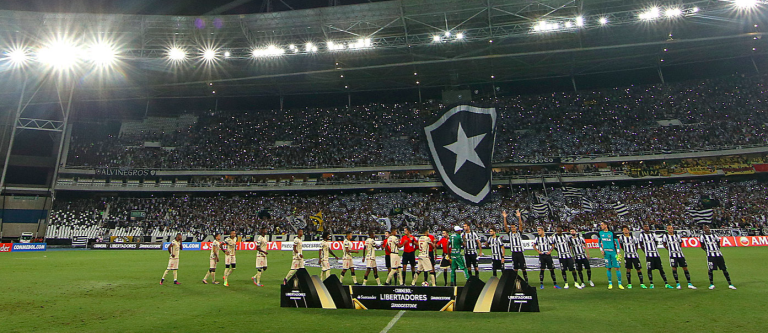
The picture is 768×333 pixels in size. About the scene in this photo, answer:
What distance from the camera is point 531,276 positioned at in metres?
16.1

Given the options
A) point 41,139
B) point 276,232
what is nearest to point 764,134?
point 276,232

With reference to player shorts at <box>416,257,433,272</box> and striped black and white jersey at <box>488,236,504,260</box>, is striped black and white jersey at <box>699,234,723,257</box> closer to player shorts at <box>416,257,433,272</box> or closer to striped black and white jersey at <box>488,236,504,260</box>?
striped black and white jersey at <box>488,236,504,260</box>

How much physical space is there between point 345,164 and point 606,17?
102 ft

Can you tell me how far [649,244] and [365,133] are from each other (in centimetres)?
4325

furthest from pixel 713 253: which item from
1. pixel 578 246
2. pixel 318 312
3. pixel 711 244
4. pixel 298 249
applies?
pixel 298 249

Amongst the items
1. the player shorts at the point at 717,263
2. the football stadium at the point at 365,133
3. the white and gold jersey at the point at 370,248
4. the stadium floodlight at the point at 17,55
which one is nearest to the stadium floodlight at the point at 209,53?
the football stadium at the point at 365,133

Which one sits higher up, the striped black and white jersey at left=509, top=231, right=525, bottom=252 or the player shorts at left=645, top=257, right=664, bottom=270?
the striped black and white jersey at left=509, top=231, right=525, bottom=252

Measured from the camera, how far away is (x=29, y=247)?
1400 inches

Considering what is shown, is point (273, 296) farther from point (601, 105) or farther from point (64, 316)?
point (601, 105)

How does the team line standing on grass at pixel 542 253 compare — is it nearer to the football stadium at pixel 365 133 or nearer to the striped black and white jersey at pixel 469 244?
the striped black and white jersey at pixel 469 244

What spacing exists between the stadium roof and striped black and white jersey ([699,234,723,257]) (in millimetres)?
26090

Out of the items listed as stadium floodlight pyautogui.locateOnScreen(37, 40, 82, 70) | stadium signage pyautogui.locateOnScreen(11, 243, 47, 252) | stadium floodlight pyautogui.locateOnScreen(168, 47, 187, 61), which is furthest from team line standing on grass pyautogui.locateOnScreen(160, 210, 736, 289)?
stadium signage pyautogui.locateOnScreen(11, 243, 47, 252)

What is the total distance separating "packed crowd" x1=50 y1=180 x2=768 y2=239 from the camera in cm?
3747

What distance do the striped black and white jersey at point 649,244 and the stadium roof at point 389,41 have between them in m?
25.7
